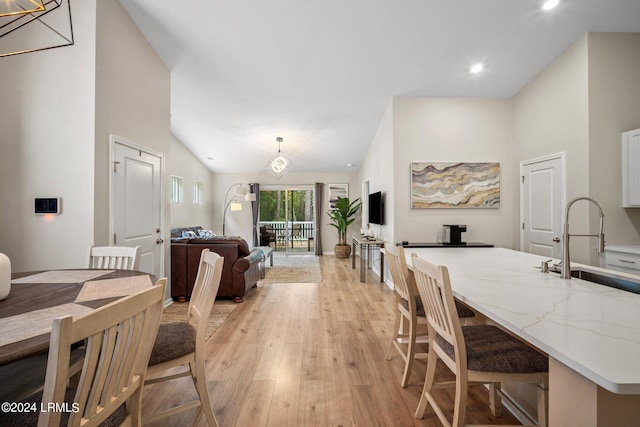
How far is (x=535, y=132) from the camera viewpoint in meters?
3.92

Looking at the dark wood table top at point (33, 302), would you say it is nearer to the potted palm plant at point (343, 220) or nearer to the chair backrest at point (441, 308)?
the chair backrest at point (441, 308)

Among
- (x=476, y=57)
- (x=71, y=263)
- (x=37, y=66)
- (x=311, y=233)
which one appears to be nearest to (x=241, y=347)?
(x=71, y=263)

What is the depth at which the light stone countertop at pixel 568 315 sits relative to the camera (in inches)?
30.5

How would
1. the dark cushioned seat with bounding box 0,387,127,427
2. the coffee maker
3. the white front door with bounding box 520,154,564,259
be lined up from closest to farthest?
the dark cushioned seat with bounding box 0,387,127,427 → the white front door with bounding box 520,154,564,259 → the coffee maker

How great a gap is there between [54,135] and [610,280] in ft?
14.2

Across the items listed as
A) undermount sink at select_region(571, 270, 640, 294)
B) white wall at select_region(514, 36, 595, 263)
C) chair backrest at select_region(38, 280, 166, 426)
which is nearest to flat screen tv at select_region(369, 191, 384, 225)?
white wall at select_region(514, 36, 595, 263)

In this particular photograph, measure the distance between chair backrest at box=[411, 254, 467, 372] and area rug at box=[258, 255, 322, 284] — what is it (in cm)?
349

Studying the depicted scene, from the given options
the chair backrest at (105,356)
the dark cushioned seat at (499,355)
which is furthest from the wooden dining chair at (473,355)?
the chair backrest at (105,356)

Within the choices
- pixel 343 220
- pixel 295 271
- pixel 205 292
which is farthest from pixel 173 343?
pixel 343 220

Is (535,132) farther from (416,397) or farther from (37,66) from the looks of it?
(37,66)

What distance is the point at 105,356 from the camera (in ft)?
2.70

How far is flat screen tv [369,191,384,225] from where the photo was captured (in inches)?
196

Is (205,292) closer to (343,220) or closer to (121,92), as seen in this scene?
(121,92)

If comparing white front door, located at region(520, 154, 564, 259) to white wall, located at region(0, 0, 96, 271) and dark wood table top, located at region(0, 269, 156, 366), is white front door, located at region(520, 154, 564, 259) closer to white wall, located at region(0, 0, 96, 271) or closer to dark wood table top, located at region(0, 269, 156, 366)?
dark wood table top, located at region(0, 269, 156, 366)
